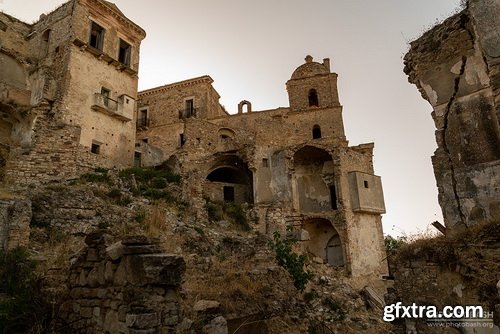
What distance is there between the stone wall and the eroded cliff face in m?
6.83

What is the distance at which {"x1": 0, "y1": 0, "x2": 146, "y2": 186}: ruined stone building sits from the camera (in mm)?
15391

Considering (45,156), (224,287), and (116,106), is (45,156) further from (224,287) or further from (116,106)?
(224,287)

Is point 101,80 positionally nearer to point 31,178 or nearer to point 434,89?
point 31,178

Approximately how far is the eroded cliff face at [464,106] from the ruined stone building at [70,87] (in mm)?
15008

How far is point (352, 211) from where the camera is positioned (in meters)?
18.8

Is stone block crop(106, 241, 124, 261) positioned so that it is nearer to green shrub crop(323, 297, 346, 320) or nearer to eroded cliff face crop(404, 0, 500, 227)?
eroded cliff face crop(404, 0, 500, 227)

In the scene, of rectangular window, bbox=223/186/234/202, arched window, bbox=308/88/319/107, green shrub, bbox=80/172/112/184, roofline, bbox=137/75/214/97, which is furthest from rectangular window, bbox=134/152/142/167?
arched window, bbox=308/88/319/107

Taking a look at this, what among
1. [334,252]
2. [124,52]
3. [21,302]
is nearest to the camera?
[21,302]

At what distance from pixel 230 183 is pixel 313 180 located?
17.5ft

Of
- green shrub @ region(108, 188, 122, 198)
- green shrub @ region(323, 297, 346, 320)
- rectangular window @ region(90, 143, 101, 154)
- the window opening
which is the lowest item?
green shrub @ region(323, 297, 346, 320)

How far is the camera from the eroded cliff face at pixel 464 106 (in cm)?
721

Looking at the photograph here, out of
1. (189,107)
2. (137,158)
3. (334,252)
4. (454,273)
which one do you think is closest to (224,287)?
(454,273)

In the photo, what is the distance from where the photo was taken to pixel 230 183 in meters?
20.7

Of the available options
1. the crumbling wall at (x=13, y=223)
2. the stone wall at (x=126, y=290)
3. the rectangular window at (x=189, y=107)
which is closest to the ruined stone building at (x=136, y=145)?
the crumbling wall at (x=13, y=223)
